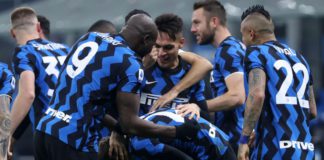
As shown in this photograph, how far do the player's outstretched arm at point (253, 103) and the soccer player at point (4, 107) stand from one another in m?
2.06

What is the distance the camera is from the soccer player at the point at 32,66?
10.1m

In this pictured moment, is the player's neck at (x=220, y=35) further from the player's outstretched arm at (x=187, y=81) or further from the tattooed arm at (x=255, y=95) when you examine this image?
the tattooed arm at (x=255, y=95)

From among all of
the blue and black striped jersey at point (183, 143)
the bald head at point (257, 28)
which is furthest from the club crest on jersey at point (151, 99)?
the blue and black striped jersey at point (183, 143)

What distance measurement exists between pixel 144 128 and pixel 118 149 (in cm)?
30

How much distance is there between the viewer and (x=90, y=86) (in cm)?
817

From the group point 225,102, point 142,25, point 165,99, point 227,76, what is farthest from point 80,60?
point 227,76

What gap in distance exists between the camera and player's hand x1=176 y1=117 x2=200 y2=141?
27.2 feet

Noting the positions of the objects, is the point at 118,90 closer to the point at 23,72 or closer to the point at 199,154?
the point at 199,154

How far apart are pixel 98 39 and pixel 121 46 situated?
0.25 metres

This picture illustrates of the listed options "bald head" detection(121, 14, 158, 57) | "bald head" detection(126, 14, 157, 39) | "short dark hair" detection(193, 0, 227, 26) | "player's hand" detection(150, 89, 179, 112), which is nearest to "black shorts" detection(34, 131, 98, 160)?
"bald head" detection(121, 14, 158, 57)

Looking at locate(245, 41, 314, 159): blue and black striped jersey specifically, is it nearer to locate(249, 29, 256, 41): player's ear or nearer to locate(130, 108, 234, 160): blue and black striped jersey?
locate(249, 29, 256, 41): player's ear

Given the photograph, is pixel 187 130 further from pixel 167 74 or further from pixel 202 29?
pixel 202 29

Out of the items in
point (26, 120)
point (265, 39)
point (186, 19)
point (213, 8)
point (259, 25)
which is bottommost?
point (186, 19)

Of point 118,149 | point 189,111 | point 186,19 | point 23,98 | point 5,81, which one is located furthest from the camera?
point 186,19
